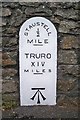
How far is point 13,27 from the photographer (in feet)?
9.66

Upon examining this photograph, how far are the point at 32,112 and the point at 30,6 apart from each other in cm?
96

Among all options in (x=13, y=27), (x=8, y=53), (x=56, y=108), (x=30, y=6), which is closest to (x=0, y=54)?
(x=8, y=53)

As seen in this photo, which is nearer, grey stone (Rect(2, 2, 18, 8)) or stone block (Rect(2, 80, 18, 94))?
grey stone (Rect(2, 2, 18, 8))

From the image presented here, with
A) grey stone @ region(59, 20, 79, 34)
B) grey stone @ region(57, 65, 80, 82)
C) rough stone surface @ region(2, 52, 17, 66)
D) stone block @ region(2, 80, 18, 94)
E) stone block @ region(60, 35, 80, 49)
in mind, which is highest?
grey stone @ region(59, 20, 79, 34)

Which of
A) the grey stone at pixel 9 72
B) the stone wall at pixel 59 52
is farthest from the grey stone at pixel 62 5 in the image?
the grey stone at pixel 9 72

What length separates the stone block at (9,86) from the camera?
302 cm

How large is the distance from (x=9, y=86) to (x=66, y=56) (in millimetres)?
592

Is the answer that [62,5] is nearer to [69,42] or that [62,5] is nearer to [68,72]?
[69,42]

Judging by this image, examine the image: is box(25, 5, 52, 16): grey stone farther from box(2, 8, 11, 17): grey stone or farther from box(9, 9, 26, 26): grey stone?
box(2, 8, 11, 17): grey stone

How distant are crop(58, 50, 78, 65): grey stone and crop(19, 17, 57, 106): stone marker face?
0.06 m

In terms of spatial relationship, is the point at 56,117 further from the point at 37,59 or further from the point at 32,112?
the point at 37,59

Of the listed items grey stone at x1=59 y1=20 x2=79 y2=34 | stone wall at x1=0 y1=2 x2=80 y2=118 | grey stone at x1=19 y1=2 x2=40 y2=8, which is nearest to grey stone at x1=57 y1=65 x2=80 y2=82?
stone wall at x1=0 y1=2 x2=80 y2=118

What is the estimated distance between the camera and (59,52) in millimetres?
2986

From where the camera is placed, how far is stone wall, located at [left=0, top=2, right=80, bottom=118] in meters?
2.92
